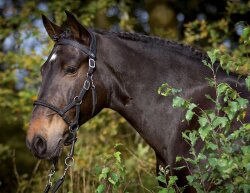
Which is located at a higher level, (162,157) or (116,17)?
(162,157)

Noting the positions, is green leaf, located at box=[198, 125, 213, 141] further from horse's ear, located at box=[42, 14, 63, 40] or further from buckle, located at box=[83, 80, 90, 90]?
horse's ear, located at box=[42, 14, 63, 40]

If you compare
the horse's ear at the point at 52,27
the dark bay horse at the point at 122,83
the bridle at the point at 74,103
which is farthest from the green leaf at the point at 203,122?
the horse's ear at the point at 52,27

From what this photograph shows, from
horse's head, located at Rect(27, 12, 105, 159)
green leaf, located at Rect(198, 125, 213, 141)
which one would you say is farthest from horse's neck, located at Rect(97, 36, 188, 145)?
green leaf, located at Rect(198, 125, 213, 141)

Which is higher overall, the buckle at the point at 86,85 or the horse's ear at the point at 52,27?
the horse's ear at the point at 52,27

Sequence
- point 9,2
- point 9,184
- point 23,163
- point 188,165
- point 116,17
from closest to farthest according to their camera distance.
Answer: point 188,165 < point 9,184 < point 23,163 < point 116,17 < point 9,2

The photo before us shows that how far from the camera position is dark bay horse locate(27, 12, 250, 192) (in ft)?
11.1

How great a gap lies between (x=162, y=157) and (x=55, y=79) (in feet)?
3.09

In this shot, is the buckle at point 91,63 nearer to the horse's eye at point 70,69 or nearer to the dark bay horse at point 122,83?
the dark bay horse at point 122,83

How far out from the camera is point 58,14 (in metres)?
7.21

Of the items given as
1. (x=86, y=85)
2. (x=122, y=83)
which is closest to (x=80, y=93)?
(x=86, y=85)

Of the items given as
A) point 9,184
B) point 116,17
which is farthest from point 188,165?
point 116,17

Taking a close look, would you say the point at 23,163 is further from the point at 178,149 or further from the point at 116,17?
the point at 178,149

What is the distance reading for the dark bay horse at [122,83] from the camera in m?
3.37

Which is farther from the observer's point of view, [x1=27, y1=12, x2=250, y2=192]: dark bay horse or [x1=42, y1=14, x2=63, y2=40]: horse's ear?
[x1=42, y1=14, x2=63, y2=40]: horse's ear
